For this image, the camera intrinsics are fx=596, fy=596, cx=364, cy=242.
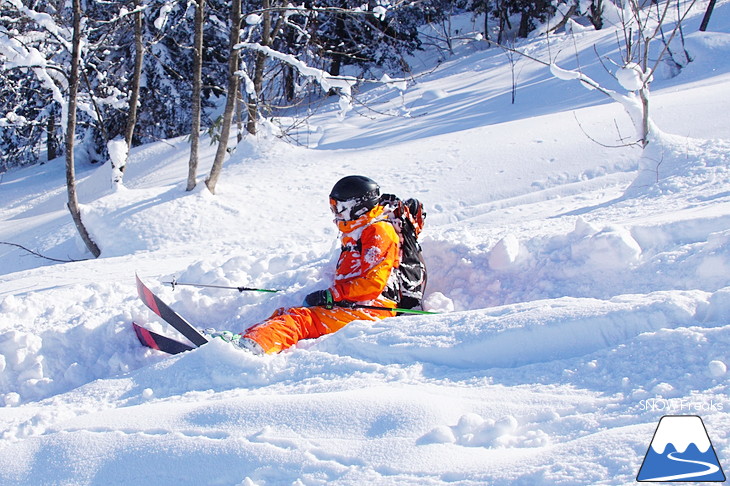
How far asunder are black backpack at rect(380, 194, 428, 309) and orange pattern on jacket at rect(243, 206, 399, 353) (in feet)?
0.43

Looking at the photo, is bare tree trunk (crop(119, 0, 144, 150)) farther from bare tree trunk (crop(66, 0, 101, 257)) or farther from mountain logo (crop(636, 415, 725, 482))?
mountain logo (crop(636, 415, 725, 482))

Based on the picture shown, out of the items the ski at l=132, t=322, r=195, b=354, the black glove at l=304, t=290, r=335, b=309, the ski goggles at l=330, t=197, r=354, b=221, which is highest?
the ski goggles at l=330, t=197, r=354, b=221

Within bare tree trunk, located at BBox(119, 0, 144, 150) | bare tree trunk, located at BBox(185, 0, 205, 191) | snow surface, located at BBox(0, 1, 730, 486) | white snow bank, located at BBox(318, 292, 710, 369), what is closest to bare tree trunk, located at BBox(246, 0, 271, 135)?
bare tree trunk, located at BBox(185, 0, 205, 191)

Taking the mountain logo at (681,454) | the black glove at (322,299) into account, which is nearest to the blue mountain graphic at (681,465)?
the mountain logo at (681,454)

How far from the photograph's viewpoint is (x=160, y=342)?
4129 millimetres

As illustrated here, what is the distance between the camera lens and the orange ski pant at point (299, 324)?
367 centimetres

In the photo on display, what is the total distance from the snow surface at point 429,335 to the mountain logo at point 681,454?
0.15ft

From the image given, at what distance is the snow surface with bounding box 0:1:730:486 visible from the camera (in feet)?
7.51

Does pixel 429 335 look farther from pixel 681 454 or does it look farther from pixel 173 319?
pixel 173 319

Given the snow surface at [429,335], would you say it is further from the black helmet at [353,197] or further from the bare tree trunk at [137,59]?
the bare tree trunk at [137,59]

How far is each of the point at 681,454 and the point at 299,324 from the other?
2438 millimetres

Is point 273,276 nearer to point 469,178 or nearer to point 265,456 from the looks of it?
point 265,456

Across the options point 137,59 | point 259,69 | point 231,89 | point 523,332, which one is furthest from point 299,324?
point 259,69

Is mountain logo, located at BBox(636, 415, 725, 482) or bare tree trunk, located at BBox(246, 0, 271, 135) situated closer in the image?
mountain logo, located at BBox(636, 415, 725, 482)
